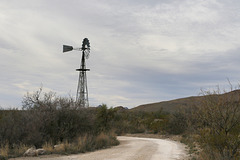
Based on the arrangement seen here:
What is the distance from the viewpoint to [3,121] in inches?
691

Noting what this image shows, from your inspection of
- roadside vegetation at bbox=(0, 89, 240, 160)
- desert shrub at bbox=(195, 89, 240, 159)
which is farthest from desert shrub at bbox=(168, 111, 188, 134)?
desert shrub at bbox=(195, 89, 240, 159)

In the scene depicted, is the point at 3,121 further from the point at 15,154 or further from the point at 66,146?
the point at 66,146

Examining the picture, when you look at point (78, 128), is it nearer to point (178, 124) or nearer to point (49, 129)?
point (49, 129)

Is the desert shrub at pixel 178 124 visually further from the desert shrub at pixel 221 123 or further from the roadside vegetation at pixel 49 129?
the desert shrub at pixel 221 123

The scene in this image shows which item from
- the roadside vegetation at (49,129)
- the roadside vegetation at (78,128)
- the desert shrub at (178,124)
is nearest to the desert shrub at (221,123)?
the roadside vegetation at (78,128)

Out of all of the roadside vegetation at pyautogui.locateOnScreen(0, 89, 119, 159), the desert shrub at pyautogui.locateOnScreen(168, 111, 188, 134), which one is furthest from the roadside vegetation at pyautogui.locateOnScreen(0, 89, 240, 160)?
the desert shrub at pyautogui.locateOnScreen(168, 111, 188, 134)

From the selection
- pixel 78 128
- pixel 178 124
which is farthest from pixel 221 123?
pixel 178 124

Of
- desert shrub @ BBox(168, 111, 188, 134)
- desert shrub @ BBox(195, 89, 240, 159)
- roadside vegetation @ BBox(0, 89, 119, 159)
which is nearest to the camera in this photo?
desert shrub @ BBox(195, 89, 240, 159)

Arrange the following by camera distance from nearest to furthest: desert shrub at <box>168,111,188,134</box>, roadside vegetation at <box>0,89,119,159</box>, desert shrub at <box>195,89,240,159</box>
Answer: desert shrub at <box>195,89,240,159</box> < roadside vegetation at <box>0,89,119,159</box> < desert shrub at <box>168,111,188,134</box>

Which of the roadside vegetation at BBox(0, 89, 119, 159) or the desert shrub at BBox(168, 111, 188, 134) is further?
the desert shrub at BBox(168, 111, 188, 134)

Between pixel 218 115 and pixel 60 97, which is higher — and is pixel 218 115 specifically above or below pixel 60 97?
below

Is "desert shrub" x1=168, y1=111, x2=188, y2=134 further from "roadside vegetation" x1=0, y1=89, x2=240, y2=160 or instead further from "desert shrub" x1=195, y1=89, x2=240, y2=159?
"desert shrub" x1=195, y1=89, x2=240, y2=159

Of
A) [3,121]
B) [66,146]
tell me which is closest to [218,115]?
[66,146]

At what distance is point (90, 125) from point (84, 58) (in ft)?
77.0
